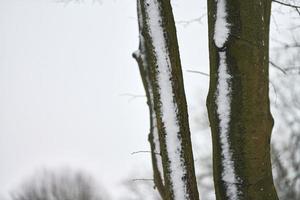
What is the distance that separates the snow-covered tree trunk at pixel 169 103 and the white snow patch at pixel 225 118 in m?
0.25

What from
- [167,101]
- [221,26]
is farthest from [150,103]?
[221,26]

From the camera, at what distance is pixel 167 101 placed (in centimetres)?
255

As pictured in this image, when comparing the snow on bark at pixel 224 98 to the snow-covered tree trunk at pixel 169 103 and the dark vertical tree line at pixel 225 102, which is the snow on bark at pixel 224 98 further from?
the snow-covered tree trunk at pixel 169 103

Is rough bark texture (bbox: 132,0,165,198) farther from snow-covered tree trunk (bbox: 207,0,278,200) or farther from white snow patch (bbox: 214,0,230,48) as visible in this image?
white snow patch (bbox: 214,0,230,48)

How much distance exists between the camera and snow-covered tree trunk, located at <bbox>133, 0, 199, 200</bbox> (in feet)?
8.10

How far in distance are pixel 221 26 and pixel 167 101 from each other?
0.72 metres

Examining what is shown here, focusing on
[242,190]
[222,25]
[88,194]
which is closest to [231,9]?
[222,25]

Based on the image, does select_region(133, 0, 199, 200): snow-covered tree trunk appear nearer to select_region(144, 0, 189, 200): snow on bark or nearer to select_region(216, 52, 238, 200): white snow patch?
select_region(144, 0, 189, 200): snow on bark

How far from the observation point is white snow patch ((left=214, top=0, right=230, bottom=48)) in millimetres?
2537

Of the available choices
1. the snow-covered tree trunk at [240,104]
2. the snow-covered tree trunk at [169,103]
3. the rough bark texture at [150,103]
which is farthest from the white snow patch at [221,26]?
the rough bark texture at [150,103]

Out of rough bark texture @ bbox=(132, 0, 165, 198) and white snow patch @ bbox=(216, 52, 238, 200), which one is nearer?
white snow patch @ bbox=(216, 52, 238, 200)

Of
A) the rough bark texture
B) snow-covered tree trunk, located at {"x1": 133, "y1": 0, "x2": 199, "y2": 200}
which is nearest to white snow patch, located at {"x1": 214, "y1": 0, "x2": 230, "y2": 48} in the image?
snow-covered tree trunk, located at {"x1": 133, "y1": 0, "x2": 199, "y2": 200}

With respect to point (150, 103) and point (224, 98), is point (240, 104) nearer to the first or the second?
point (224, 98)

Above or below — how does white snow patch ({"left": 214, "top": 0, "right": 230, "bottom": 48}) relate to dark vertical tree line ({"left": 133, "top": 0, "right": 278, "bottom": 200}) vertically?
Answer: above
